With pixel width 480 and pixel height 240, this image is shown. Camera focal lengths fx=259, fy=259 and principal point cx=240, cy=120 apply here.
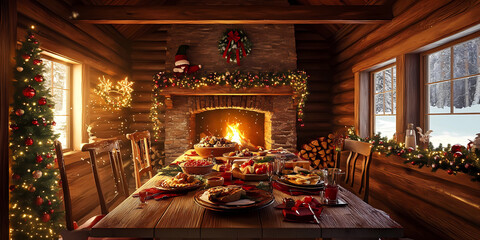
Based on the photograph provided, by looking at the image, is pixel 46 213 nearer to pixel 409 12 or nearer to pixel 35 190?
pixel 35 190

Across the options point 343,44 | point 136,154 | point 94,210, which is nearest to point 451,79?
point 343,44

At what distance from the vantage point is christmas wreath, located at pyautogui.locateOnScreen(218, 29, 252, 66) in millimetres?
4668

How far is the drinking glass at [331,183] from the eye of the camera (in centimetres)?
128

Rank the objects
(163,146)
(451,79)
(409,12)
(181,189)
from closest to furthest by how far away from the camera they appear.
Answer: (181,189)
(451,79)
(409,12)
(163,146)

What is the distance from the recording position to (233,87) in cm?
449

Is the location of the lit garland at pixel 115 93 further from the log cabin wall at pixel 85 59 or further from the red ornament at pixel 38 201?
the red ornament at pixel 38 201

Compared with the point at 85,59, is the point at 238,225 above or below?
below

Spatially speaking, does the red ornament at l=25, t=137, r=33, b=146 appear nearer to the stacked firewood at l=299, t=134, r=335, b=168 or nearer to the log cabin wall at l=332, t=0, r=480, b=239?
the log cabin wall at l=332, t=0, r=480, b=239

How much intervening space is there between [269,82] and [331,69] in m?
1.68

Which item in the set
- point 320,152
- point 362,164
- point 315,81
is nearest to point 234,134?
point 320,152

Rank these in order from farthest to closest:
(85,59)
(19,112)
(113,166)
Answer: (85,59), (19,112), (113,166)

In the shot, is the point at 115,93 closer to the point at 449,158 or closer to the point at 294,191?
the point at 294,191

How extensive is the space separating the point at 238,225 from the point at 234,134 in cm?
408

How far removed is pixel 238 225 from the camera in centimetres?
104
